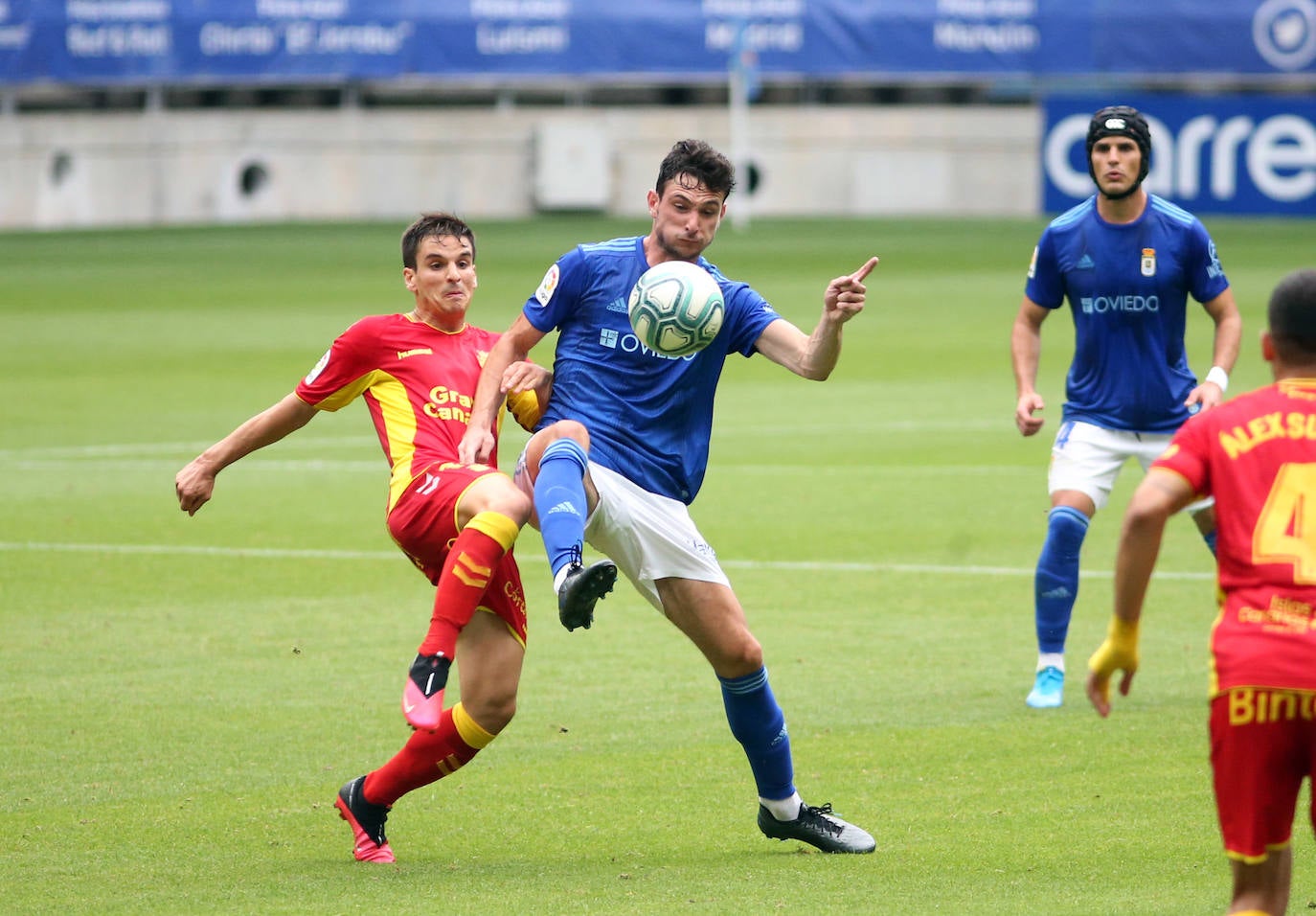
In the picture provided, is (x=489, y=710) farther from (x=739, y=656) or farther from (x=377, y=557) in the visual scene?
(x=377, y=557)

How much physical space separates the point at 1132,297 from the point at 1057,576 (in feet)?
4.11

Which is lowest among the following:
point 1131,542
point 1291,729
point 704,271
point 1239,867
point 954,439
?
point 954,439

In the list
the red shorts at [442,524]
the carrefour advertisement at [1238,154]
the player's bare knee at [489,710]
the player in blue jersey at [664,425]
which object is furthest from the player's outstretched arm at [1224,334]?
the carrefour advertisement at [1238,154]

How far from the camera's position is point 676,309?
20.6 feet

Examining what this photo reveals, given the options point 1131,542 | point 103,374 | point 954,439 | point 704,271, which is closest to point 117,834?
point 704,271

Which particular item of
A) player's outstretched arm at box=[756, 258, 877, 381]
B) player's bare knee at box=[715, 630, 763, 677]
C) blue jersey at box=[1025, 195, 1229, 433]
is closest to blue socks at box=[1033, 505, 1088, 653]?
blue jersey at box=[1025, 195, 1229, 433]

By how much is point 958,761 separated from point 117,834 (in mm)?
3082

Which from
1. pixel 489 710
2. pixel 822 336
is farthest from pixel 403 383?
pixel 822 336

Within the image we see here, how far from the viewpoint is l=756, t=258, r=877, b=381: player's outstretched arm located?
6141mm

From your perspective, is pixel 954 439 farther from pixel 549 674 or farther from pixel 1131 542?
pixel 1131 542

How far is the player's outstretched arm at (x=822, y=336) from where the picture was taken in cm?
614

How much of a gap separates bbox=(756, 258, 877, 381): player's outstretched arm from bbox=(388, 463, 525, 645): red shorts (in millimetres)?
1016

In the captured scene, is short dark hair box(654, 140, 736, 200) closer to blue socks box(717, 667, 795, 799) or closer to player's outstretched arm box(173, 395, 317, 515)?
player's outstretched arm box(173, 395, 317, 515)

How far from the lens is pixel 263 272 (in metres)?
33.0
